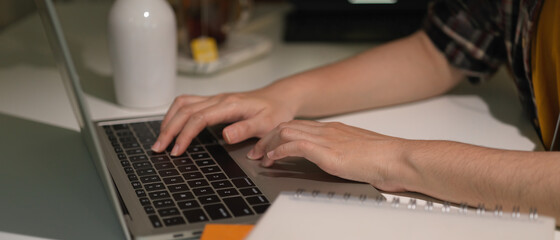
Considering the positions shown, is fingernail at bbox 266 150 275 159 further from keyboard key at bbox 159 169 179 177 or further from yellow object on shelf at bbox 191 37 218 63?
yellow object on shelf at bbox 191 37 218 63

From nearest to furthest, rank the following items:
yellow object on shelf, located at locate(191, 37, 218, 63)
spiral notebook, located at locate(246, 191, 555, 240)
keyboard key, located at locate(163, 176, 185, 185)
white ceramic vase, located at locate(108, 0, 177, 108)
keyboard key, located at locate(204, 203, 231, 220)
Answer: spiral notebook, located at locate(246, 191, 555, 240)
keyboard key, located at locate(204, 203, 231, 220)
keyboard key, located at locate(163, 176, 185, 185)
white ceramic vase, located at locate(108, 0, 177, 108)
yellow object on shelf, located at locate(191, 37, 218, 63)

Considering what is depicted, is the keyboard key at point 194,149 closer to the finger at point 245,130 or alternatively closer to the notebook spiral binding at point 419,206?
the finger at point 245,130

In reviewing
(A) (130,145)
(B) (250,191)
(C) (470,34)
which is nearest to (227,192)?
(B) (250,191)

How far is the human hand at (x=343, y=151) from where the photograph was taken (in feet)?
2.74

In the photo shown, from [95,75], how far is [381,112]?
615 millimetres

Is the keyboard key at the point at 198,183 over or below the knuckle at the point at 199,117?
below

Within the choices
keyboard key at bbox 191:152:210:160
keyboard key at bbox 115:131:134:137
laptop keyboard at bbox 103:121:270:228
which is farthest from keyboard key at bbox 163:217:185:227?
keyboard key at bbox 115:131:134:137

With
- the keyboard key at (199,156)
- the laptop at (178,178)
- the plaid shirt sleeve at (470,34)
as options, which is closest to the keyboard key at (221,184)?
the laptop at (178,178)

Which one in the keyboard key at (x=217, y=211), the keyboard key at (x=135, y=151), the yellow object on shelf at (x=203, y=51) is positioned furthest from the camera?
the yellow object on shelf at (x=203, y=51)

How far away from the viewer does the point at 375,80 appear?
1188 millimetres

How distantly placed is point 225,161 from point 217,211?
171mm

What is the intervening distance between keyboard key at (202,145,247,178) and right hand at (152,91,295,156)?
21 mm

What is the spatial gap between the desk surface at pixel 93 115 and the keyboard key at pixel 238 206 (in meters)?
0.14

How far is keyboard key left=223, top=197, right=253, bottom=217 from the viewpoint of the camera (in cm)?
75
